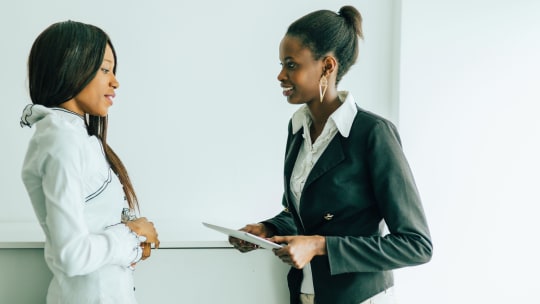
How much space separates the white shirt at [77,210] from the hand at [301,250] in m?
0.35

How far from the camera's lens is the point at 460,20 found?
2410mm

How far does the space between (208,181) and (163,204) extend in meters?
0.21

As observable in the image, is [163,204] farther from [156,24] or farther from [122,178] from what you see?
[122,178]

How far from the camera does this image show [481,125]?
242cm

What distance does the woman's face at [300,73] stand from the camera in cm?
152

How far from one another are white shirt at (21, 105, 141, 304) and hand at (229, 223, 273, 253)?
0.34 metres

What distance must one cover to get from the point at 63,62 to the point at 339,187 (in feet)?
2.32

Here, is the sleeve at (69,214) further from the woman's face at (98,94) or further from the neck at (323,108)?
the neck at (323,108)

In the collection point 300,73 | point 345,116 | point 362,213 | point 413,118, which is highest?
point 300,73

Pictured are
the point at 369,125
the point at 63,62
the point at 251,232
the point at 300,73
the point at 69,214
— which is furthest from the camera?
the point at 251,232

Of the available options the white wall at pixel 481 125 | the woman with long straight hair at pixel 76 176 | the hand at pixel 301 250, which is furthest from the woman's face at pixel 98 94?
the white wall at pixel 481 125

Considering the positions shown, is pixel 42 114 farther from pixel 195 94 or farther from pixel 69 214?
pixel 195 94

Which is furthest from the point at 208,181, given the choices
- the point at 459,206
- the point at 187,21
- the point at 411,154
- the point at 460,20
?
the point at 460,20

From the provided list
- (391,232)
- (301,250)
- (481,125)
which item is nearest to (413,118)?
(481,125)
